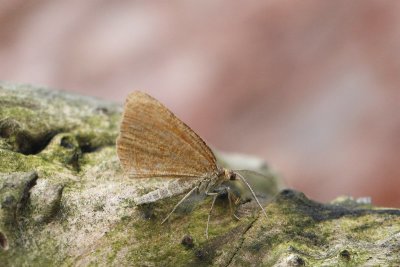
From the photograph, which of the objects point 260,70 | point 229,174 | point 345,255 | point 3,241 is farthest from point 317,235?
point 260,70

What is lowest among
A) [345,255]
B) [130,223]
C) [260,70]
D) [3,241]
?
[3,241]

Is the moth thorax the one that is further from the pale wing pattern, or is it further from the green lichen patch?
the green lichen patch

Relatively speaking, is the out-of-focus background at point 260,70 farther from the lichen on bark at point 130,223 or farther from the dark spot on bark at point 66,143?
the dark spot on bark at point 66,143

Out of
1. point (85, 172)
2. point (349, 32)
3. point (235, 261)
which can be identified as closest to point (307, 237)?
point (235, 261)

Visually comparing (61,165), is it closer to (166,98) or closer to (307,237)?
(307,237)

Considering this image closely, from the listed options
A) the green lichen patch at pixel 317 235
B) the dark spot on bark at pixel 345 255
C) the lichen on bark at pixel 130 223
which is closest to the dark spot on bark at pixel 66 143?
the lichen on bark at pixel 130 223

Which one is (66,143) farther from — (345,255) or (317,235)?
(345,255)
